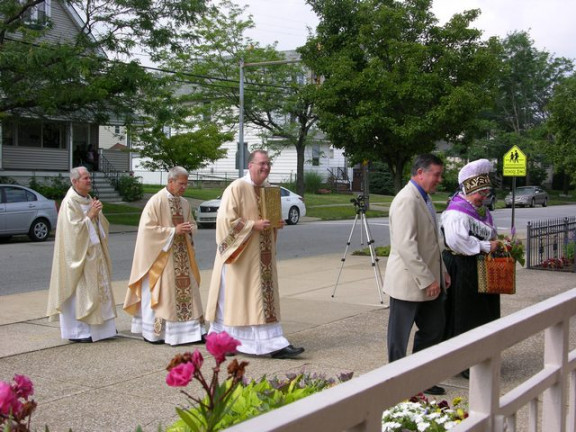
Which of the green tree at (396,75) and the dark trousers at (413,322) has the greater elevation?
the green tree at (396,75)

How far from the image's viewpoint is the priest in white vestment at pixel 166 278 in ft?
25.0

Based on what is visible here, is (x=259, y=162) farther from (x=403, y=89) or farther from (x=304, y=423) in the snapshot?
(x=403, y=89)

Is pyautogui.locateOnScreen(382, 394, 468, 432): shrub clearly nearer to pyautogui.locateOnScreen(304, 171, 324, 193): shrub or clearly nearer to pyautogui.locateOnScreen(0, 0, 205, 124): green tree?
pyautogui.locateOnScreen(0, 0, 205, 124): green tree

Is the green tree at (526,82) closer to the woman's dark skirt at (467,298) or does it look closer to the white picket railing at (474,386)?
the woman's dark skirt at (467,298)

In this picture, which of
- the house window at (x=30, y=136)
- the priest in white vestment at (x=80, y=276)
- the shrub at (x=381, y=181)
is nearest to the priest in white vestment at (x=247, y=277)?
the priest in white vestment at (x=80, y=276)

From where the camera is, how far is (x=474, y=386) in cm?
237

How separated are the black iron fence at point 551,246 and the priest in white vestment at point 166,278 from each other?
27.8 ft

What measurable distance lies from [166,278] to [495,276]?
3.34 m

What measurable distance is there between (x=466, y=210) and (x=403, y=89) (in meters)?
9.45

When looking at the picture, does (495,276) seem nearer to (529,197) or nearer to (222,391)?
(222,391)

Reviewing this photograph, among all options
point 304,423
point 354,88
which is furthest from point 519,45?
point 304,423

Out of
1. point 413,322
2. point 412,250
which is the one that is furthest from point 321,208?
point 412,250

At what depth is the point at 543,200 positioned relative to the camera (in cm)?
5059

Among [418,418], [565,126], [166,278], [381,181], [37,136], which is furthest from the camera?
[381,181]
